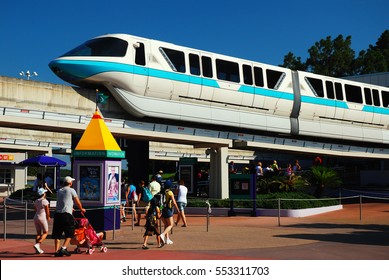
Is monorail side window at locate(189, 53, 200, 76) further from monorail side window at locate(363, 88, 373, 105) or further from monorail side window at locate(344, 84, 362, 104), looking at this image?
monorail side window at locate(363, 88, 373, 105)

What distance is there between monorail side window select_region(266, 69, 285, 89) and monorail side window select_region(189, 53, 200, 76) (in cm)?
479

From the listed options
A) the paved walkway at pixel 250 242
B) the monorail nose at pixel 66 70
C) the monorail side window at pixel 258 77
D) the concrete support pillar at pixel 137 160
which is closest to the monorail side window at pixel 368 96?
the monorail side window at pixel 258 77

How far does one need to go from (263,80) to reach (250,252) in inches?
622

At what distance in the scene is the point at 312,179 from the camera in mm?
25031

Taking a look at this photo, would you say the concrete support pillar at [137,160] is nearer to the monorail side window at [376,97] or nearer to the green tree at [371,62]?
the monorail side window at [376,97]

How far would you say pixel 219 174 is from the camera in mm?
24281

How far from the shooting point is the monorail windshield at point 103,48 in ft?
65.7

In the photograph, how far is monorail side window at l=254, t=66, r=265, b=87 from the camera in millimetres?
25066

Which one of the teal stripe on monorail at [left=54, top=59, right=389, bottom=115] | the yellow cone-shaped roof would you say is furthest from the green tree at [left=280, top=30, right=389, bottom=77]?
the yellow cone-shaped roof

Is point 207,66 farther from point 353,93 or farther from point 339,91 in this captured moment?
point 353,93

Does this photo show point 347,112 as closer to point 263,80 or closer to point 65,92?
point 263,80

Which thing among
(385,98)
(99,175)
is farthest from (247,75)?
(99,175)

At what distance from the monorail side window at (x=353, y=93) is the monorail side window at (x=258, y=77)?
6729 mm

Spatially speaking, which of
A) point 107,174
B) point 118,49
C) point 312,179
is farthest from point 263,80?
point 107,174
